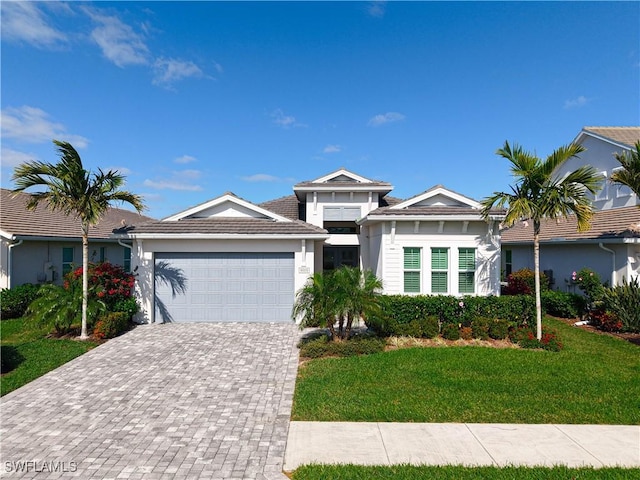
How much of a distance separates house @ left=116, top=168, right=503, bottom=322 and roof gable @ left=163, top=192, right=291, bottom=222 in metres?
0.05

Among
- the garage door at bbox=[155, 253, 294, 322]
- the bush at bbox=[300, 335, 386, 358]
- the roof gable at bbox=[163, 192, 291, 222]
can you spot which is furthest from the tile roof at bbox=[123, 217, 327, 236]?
the bush at bbox=[300, 335, 386, 358]

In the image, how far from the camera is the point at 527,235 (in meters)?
18.7

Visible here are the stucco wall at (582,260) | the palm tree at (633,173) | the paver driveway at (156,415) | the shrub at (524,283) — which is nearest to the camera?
the paver driveway at (156,415)

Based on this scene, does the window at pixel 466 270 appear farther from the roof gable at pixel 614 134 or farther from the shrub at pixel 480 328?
the roof gable at pixel 614 134

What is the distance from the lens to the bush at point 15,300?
41.6ft

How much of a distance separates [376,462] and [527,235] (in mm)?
17786

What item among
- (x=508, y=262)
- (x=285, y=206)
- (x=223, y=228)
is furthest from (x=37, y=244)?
(x=508, y=262)

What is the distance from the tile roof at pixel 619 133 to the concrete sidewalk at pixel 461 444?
16.2 m

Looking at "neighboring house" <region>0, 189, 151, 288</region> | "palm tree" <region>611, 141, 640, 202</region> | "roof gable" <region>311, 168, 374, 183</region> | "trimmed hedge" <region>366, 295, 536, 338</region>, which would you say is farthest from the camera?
"roof gable" <region>311, 168, 374, 183</region>

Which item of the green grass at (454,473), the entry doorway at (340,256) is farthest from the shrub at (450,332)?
the entry doorway at (340,256)

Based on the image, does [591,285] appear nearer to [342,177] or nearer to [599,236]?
[599,236]

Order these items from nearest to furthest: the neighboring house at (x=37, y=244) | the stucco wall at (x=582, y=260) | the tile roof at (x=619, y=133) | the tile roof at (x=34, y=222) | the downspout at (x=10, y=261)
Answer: the stucco wall at (x=582, y=260), the downspout at (x=10, y=261), the neighboring house at (x=37, y=244), the tile roof at (x=34, y=222), the tile roof at (x=619, y=133)

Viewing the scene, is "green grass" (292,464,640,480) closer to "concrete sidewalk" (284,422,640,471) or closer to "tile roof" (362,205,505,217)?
"concrete sidewalk" (284,422,640,471)

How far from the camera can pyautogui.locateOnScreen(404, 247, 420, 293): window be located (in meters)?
12.4
